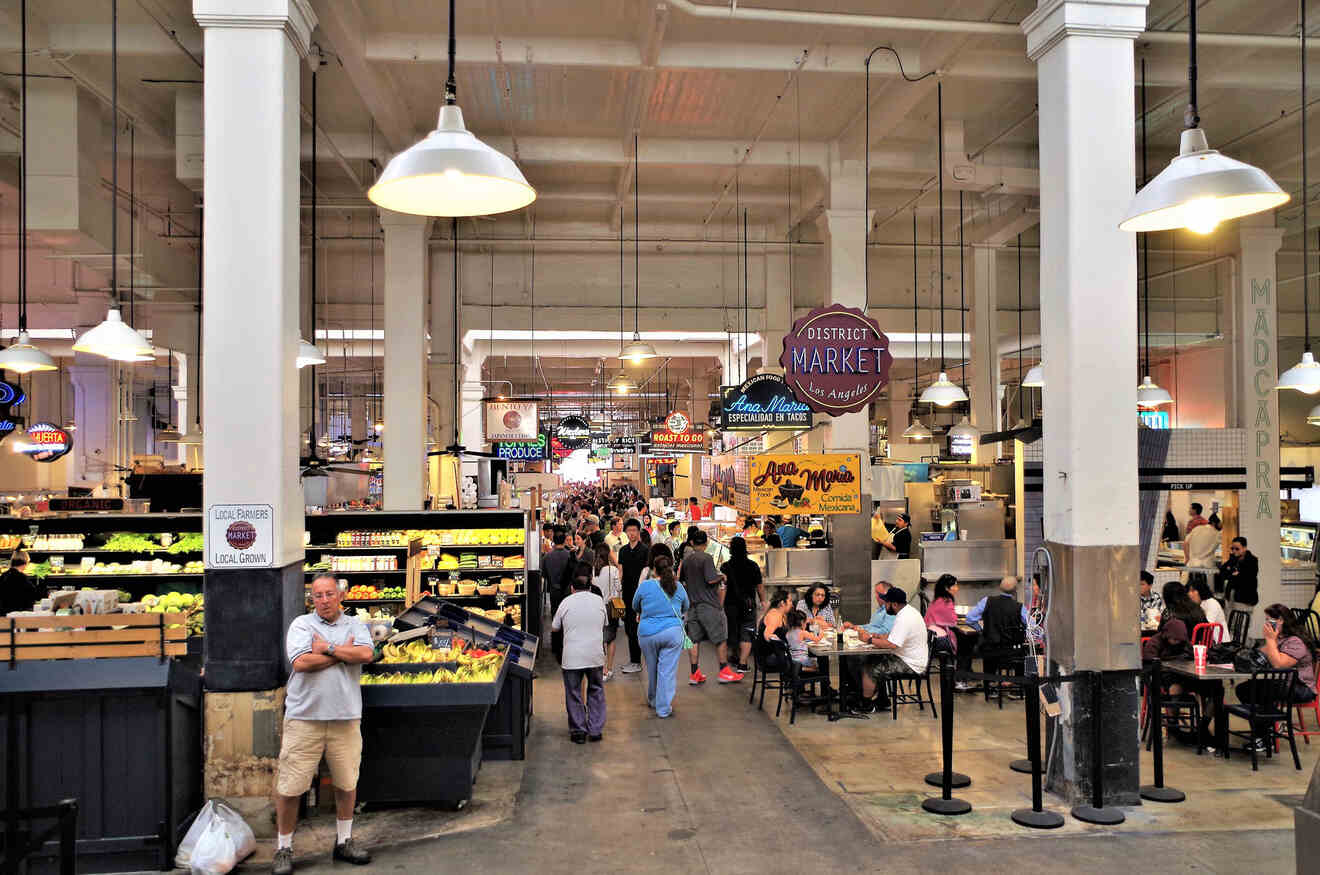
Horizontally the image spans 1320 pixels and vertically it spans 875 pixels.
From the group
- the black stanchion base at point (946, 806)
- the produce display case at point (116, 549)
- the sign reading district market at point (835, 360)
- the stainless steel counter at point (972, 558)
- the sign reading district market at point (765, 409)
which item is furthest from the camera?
the stainless steel counter at point (972, 558)

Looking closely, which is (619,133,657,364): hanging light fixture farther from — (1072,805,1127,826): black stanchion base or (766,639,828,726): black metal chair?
(1072,805,1127,826): black stanchion base

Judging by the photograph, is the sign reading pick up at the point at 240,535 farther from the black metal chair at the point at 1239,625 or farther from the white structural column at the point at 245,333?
the black metal chair at the point at 1239,625

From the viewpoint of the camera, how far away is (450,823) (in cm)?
609

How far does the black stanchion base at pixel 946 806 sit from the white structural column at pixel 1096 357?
0.77 meters

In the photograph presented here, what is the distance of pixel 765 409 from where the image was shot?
11.2m

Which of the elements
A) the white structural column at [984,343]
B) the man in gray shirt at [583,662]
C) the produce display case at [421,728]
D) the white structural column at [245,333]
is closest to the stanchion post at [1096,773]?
the man in gray shirt at [583,662]

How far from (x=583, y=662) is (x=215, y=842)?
10.9 ft

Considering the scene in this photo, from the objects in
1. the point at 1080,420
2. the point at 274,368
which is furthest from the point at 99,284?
the point at 1080,420

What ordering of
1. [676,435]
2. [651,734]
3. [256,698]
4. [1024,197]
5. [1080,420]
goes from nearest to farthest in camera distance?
[256,698], [1080,420], [651,734], [1024,197], [676,435]

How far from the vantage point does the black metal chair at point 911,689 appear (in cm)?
880

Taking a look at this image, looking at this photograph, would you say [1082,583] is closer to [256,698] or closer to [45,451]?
[256,698]

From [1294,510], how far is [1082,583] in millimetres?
15314

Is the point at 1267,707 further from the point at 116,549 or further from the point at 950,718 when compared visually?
the point at 116,549

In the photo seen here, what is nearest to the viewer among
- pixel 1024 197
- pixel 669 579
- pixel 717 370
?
pixel 669 579
